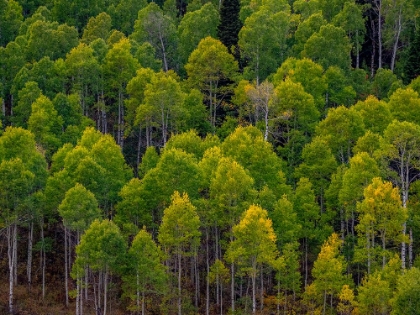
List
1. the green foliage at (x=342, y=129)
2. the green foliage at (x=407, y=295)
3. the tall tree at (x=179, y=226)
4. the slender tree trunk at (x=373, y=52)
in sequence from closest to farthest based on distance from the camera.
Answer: the green foliage at (x=407, y=295) → the tall tree at (x=179, y=226) → the green foliage at (x=342, y=129) → the slender tree trunk at (x=373, y=52)

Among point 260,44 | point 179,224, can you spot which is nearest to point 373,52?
point 260,44

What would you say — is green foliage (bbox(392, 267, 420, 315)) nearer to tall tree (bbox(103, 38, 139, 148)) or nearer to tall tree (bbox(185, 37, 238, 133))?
tall tree (bbox(185, 37, 238, 133))

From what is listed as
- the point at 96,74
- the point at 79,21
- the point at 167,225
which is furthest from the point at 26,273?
the point at 79,21

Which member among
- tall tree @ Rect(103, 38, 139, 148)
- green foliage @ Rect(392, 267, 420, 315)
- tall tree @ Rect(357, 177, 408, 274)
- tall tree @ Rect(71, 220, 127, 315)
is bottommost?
green foliage @ Rect(392, 267, 420, 315)

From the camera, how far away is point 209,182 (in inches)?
2576

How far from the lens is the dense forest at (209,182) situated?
59.5m

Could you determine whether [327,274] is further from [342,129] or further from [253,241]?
[342,129]

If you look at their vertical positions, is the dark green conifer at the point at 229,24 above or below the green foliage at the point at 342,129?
above

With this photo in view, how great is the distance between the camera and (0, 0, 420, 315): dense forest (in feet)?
195

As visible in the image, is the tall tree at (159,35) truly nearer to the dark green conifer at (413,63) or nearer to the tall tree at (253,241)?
the dark green conifer at (413,63)

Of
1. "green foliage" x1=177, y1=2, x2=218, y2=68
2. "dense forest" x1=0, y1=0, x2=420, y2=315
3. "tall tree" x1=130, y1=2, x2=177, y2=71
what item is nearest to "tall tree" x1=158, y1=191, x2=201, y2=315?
"dense forest" x1=0, y1=0, x2=420, y2=315

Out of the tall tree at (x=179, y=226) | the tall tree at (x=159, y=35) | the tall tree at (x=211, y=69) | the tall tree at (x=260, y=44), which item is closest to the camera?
the tall tree at (x=179, y=226)

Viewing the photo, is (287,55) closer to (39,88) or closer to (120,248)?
(39,88)

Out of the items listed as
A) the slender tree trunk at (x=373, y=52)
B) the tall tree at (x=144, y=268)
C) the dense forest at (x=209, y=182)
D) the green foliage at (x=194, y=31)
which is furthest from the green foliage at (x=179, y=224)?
the slender tree trunk at (x=373, y=52)
